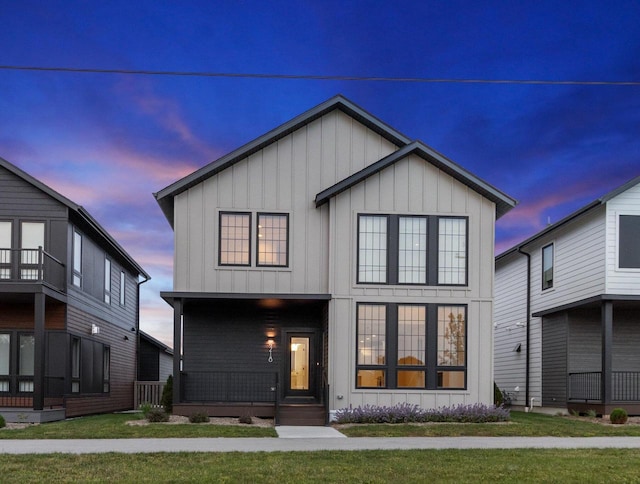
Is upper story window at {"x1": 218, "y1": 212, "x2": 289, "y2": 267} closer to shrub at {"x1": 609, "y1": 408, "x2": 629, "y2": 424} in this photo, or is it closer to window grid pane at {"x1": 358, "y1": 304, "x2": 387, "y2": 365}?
window grid pane at {"x1": 358, "y1": 304, "x2": 387, "y2": 365}

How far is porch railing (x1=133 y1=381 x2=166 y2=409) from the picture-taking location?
2618cm

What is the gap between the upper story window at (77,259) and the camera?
64.4 ft

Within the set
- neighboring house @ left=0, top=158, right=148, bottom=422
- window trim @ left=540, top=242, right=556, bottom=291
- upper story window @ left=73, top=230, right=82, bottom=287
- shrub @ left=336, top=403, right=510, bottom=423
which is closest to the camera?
shrub @ left=336, top=403, right=510, bottom=423

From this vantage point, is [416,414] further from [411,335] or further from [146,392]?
[146,392]

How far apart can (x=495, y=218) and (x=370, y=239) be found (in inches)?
149

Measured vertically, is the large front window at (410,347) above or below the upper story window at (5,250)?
below

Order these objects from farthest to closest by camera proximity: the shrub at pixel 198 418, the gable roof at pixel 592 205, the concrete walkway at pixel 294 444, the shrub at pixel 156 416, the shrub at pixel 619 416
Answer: the gable roof at pixel 592 205 < the shrub at pixel 619 416 < the shrub at pixel 198 418 < the shrub at pixel 156 416 < the concrete walkway at pixel 294 444

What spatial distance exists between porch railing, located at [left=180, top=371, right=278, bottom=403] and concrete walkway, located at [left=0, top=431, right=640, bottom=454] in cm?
514

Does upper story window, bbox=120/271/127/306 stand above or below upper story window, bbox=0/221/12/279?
below

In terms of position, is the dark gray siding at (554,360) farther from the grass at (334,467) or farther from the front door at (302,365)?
the grass at (334,467)

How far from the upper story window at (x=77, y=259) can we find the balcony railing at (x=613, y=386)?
15.6 metres

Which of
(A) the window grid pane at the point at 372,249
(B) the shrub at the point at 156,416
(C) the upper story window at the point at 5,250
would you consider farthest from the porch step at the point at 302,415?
(C) the upper story window at the point at 5,250

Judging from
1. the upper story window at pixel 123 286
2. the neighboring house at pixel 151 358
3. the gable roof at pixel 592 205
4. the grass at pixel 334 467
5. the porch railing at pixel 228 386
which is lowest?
the neighboring house at pixel 151 358

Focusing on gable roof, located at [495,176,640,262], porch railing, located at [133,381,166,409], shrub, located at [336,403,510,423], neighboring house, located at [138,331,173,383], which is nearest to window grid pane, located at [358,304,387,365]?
shrub, located at [336,403,510,423]
